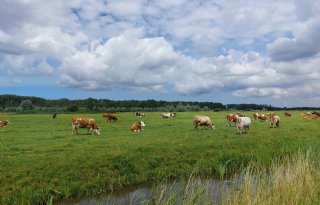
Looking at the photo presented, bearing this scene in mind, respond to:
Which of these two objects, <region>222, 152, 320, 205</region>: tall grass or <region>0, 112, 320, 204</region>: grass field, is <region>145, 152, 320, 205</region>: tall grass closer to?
<region>222, 152, 320, 205</region>: tall grass

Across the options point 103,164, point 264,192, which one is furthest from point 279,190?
point 103,164

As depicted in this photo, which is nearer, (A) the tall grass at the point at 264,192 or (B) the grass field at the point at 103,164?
(A) the tall grass at the point at 264,192

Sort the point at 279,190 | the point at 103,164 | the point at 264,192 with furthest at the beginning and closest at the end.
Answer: the point at 103,164 < the point at 279,190 < the point at 264,192

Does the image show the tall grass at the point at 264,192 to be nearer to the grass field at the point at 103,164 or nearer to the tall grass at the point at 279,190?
the tall grass at the point at 279,190

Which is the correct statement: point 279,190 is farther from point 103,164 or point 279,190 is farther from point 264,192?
point 103,164

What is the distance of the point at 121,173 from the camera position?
1562 centimetres

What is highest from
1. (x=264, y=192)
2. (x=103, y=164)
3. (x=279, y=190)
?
(x=264, y=192)

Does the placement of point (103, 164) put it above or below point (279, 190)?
below

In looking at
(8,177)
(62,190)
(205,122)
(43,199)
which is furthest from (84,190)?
(205,122)

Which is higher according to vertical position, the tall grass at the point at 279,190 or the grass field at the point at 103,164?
the tall grass at the point at 279,190

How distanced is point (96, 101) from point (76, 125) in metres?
137

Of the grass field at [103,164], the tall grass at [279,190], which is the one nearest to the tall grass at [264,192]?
the tall grass at [279,190]

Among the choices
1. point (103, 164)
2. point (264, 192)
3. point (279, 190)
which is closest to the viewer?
point (264, 192)

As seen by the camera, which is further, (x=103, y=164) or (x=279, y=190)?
(x=103, y=164)
